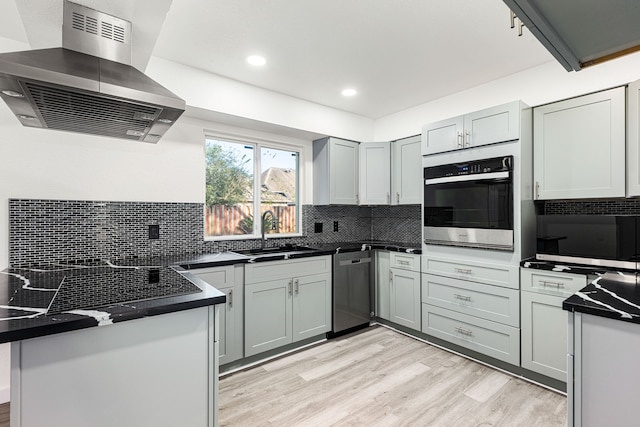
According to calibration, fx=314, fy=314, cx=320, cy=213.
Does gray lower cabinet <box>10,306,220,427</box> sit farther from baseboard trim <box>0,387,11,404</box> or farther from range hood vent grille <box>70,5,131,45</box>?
baseboard trim <box>0,387,11,404</box>

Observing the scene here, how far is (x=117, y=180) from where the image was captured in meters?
2.55

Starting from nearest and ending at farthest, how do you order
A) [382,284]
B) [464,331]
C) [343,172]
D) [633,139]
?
[633,139], [464,331], [382,284], [343,172]

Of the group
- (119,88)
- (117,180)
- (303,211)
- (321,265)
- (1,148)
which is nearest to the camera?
(119,88)

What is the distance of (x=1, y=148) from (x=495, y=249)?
12.3 feet

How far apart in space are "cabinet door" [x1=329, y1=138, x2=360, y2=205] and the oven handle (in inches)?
36.8

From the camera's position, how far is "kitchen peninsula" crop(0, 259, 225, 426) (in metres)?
1.05

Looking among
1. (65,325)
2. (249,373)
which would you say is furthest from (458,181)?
(65,325)

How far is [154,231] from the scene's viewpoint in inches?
107

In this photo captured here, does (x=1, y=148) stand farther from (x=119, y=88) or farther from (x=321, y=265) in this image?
(x=321, y=265)

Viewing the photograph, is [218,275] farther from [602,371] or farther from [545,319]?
[545,319]

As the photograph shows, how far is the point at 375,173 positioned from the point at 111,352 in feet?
10.5

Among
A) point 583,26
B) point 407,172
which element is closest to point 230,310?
point 407,172

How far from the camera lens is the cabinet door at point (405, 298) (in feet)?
10.6

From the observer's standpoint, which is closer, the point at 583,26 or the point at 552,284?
the point at 583,26
